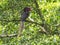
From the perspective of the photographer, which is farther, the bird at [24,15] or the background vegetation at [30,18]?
the background vegetation at [30,18]

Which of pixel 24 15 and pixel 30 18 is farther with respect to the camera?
pixel 30 18

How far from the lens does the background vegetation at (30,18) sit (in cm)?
Answer: 411

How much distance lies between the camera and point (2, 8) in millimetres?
4281

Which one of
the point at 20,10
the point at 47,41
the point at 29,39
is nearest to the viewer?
the point at 47,41

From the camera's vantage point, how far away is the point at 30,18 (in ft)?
14.2

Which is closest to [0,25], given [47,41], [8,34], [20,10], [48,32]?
[8,34]

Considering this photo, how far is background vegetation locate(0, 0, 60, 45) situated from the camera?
13.5 ft

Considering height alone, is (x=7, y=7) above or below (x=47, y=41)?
above

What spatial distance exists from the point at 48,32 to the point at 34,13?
0.46m

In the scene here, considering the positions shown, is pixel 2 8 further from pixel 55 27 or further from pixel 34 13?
pixel 55 27

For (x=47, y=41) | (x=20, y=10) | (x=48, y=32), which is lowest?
(x=48, y=32)

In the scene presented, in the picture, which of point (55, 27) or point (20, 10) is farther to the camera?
point (55, 27)

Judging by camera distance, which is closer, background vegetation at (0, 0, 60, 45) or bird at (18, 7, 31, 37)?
bird at (18, 7, 31, 37)

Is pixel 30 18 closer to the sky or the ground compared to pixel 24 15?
closer to the ground
